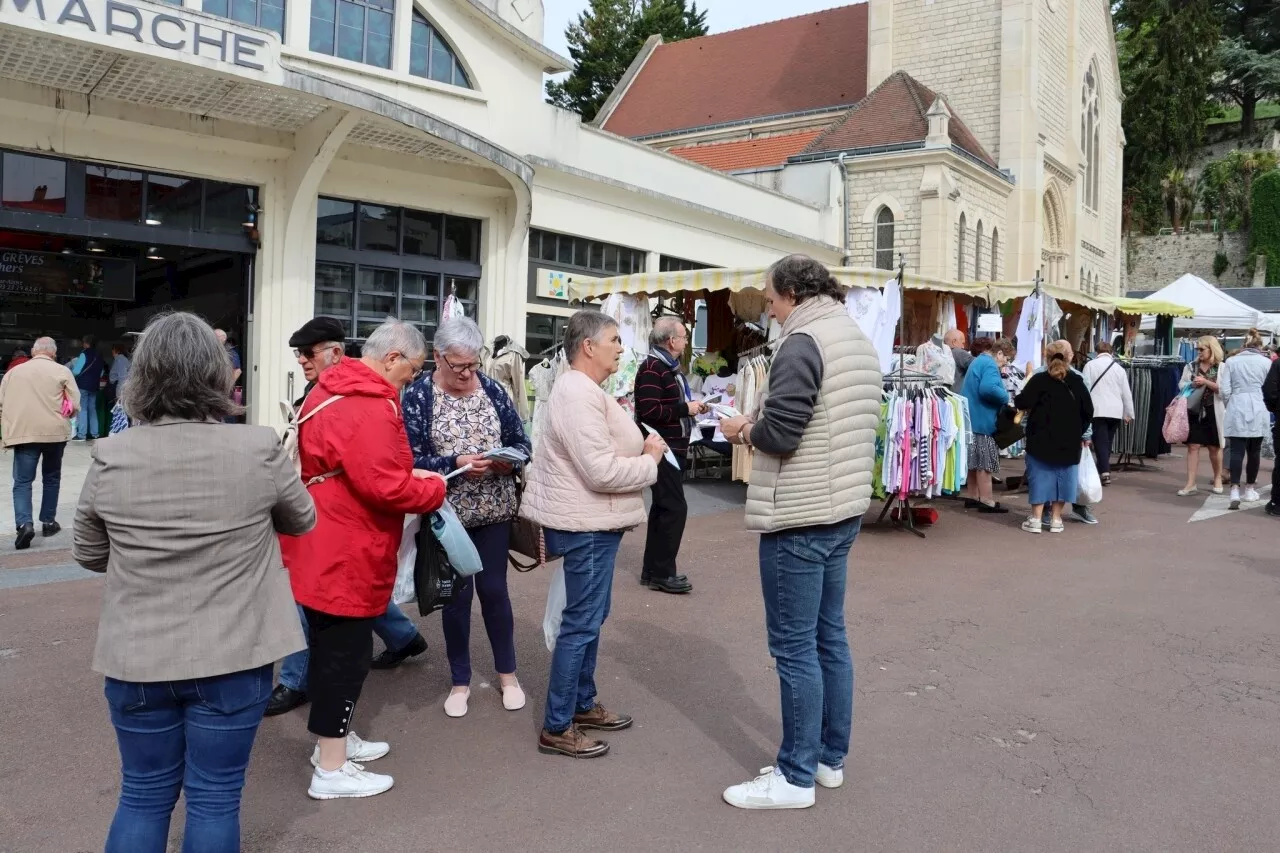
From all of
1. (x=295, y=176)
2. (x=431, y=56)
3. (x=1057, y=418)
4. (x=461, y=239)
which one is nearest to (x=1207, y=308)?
(x=1057, y=418)

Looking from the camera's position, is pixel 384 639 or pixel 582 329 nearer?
pixel 582 329

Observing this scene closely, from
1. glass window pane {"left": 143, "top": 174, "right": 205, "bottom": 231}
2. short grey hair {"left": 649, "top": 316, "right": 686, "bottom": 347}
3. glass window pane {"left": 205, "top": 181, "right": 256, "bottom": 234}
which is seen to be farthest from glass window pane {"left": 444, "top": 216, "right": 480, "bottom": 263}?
short grey hair {"left": 649, "top": 316, "right": 686, "bottom": 347}

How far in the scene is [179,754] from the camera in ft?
8.39

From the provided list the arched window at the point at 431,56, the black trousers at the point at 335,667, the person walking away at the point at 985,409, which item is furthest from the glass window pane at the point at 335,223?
the black trousers at the point at 335,667

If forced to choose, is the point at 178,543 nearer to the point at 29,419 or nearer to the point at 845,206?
the point at 29,419

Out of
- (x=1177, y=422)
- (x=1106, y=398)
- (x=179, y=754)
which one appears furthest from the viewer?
(x=1177, y=422)

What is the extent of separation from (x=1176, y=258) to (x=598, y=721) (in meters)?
52.3

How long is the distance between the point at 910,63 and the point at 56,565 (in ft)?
95.8

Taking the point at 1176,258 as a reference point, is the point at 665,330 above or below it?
below

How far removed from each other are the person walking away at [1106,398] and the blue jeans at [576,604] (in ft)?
33.3

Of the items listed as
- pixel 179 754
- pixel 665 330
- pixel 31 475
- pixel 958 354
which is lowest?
pixel 179 754

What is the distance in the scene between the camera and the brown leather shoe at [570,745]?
13.0ft

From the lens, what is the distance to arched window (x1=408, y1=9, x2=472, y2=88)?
13648 millimetres

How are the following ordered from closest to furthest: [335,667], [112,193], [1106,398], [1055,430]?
1. [335,667]
2. [1055,430]
3. [112,193]
4. [1106,398]
